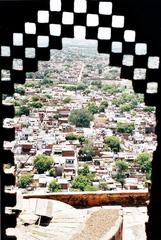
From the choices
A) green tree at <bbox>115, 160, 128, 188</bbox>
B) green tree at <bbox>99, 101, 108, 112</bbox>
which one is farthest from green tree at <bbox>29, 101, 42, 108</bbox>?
green tree at <bbox>115, 160, 128, 188</bbox>

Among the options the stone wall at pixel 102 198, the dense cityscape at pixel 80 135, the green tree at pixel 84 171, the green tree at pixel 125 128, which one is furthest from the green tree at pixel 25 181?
the stone wall at pixel 102 198

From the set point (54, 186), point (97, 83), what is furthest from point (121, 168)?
point (97, 83)

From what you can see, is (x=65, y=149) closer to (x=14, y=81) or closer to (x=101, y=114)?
(x=101, y=114)

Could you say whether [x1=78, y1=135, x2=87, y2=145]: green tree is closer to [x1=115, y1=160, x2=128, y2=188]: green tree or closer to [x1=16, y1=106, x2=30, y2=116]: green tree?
[x1=115, y1=160, x2=128, y2=188]: green tree

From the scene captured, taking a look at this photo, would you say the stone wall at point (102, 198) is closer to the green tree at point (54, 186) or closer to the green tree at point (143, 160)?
the green tree at point (54, 186)

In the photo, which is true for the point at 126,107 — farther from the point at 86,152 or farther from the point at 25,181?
the point at 25,181

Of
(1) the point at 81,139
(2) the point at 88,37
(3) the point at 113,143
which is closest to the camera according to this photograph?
(2) the point at 88,37
